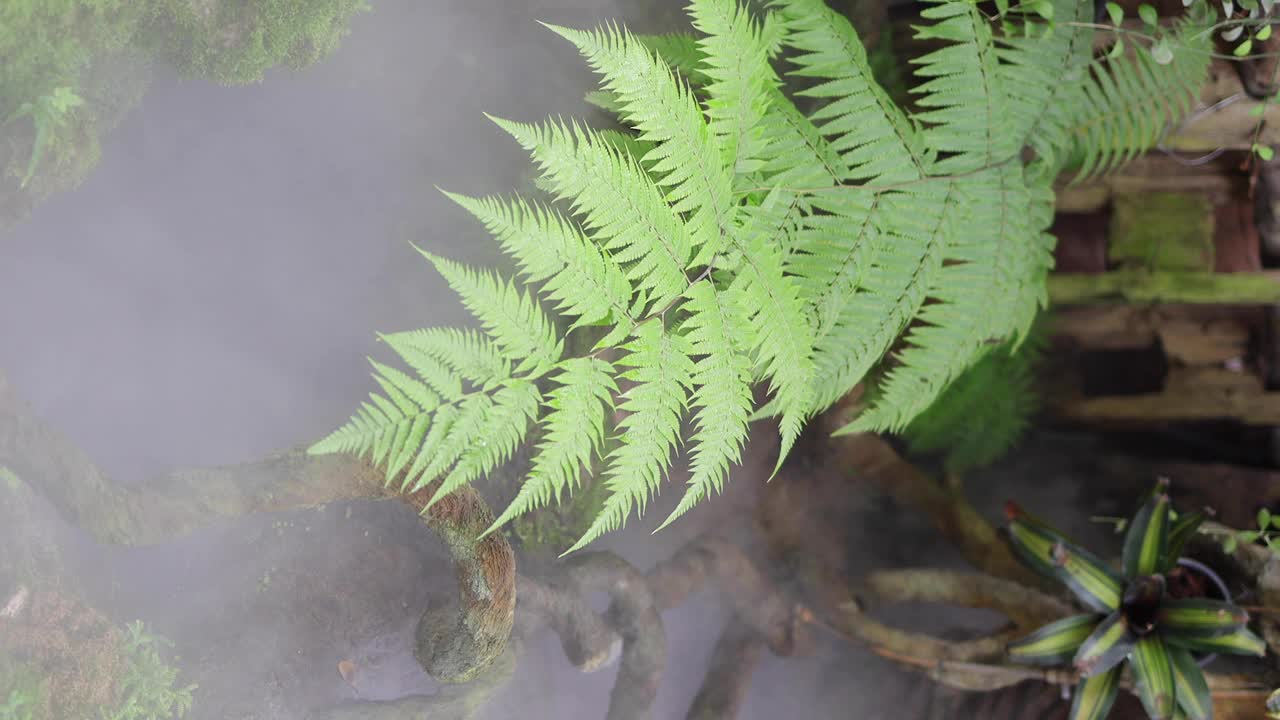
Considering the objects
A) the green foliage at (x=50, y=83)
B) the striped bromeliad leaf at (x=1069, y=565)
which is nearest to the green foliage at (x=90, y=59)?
the green foliage at (x=50, y=83)

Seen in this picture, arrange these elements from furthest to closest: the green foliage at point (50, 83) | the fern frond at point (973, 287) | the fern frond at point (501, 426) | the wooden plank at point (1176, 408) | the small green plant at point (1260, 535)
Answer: the wooden plank at point (1176, 408) → the small green plant at point (1260, 535) → the fern frond at point (973, 287) → the fern frond at point (501, 426) → the green foliage at point (50, 83)

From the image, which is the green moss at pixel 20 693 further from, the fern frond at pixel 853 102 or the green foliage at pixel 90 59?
the fern frond at pixel 853 102

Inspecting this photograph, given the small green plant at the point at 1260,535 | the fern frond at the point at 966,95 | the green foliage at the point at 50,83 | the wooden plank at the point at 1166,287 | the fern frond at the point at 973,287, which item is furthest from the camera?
the wooden plank at the point at 1166,287

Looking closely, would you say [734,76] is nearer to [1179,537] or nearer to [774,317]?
[774,317]

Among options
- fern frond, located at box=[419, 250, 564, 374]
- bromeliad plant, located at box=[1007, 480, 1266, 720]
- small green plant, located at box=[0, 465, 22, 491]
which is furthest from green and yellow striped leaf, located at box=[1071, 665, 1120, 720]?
small green plant, located at box=[0, 465, 22, 491]

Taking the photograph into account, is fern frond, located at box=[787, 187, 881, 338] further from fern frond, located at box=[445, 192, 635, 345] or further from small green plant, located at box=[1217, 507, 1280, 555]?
small green plant, located at box=[1217, 507, 1280, 555]

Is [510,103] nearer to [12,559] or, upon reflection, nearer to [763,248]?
[763,248]
